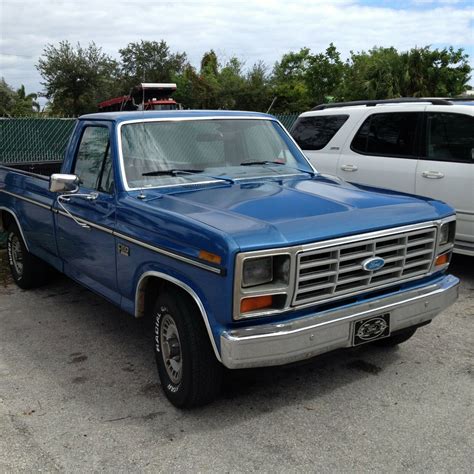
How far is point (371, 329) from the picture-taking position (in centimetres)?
352

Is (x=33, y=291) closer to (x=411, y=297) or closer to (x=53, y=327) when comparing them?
(x=53, y=327)

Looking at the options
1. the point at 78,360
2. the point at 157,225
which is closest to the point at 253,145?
the point at 157,225

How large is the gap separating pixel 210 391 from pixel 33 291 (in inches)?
144

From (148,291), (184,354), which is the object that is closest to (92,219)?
(148,291)

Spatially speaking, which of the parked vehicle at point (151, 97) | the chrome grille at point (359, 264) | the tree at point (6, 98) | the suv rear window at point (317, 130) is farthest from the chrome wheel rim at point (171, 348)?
the tree at point (6, 98)

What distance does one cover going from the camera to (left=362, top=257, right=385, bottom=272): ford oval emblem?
3436mm

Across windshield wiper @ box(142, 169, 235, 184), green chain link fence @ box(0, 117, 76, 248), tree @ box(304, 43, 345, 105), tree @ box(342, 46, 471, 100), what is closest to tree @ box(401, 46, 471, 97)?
tree @ box(342, 46, 471, 100)

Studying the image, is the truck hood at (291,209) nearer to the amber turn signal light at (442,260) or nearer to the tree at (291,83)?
the amber turn signal light at (442,260)

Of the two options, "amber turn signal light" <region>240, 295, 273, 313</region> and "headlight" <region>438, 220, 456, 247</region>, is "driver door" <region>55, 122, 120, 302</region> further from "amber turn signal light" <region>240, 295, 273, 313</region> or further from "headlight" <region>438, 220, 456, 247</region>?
"headlight" <region>438, 220, 456, 247</region>

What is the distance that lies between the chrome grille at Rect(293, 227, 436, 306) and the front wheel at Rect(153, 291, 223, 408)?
630 millimetres

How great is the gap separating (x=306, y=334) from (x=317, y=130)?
203 inches

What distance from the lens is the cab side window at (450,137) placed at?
20.2 feet

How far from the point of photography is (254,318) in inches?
125

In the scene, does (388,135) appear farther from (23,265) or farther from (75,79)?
(75,79)
